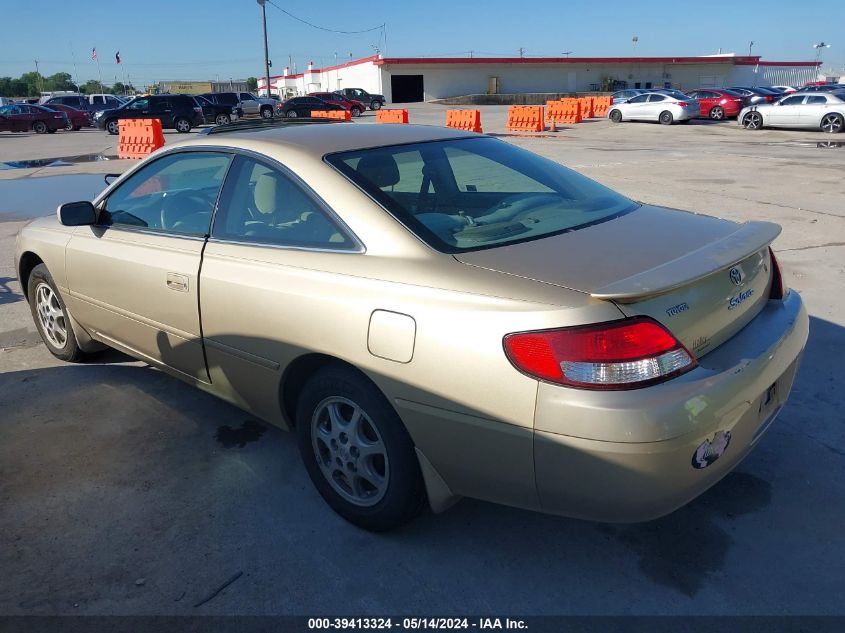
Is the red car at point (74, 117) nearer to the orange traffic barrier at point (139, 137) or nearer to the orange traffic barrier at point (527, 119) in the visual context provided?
the orange traffic barrier at point (139, 137)

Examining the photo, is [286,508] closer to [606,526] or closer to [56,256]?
[606,526]

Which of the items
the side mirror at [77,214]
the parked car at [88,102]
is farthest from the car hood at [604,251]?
the parked car at [88,102]

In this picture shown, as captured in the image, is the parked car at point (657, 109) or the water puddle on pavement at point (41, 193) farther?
the parked car at point (657, 109)

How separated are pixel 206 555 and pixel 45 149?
973 inches

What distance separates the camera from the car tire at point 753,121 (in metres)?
26.9

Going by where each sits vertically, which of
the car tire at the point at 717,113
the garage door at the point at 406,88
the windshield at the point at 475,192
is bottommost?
the windshield at the point at 475,192

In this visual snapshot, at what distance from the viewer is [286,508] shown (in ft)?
9.93

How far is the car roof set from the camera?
309 centimetres

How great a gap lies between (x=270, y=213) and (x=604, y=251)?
1.51 metres

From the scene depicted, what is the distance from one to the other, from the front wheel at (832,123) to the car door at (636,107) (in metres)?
8.57

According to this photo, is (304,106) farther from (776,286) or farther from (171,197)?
(776,286)

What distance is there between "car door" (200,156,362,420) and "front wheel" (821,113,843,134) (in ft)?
86.6

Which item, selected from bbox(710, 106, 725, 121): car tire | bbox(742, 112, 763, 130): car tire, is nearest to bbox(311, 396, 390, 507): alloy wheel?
bbox(742, 112, 763, 130): car tire

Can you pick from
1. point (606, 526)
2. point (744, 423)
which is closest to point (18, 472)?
point (606, 526)
